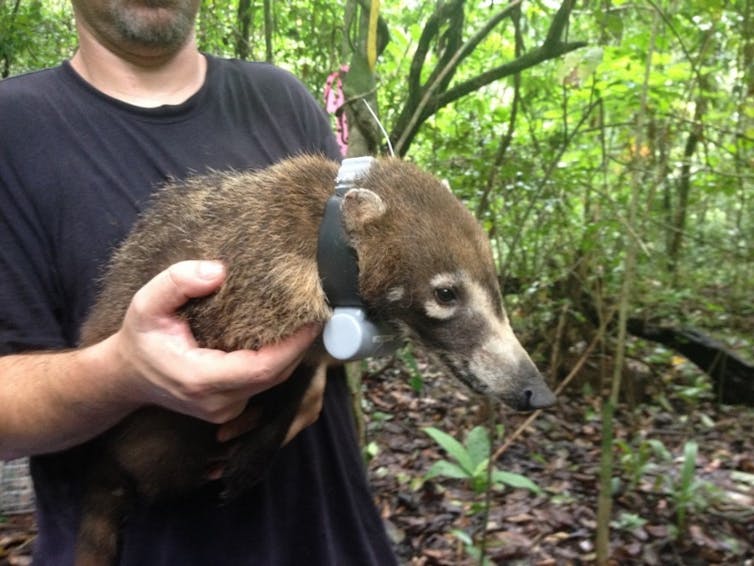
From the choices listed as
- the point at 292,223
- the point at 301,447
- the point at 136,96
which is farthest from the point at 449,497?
the point at 136,96

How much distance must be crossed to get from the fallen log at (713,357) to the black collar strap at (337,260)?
14.5 ft

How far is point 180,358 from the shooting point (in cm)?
142

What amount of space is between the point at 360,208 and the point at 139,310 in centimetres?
67

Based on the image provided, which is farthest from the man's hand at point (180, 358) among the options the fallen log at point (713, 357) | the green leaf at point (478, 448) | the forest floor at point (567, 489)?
the fallen log at point (713, 357)

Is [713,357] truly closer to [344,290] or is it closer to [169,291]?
[344,290]

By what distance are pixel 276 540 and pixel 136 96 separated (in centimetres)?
135

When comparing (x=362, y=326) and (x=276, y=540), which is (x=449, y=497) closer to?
(x=276, y=540)

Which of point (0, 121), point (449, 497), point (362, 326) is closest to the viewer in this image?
point (362, 326)

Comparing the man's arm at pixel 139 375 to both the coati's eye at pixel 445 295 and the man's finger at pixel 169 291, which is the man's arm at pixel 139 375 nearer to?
the man's finger at pixel 169 291

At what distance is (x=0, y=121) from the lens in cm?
171

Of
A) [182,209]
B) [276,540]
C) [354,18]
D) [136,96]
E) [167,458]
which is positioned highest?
[354,18]

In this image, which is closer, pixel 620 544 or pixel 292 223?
pixel 292 223

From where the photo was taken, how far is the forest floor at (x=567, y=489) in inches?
140

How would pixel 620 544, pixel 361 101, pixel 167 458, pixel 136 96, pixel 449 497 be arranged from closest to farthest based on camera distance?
1. pixel 167 458
2. pixel 136 96
3. pixel 361 101
4. pixel 620 544
5. pixel 449 497
